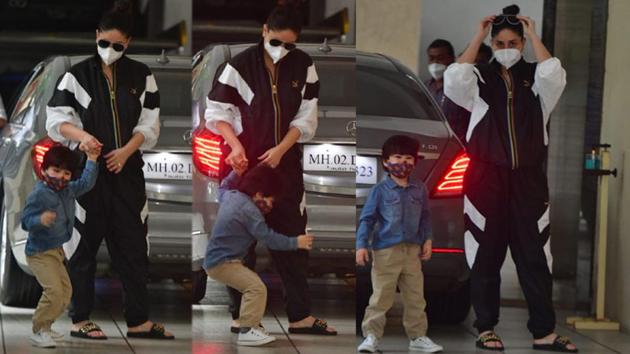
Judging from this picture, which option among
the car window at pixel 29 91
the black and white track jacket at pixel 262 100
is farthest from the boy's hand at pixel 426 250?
the car window at pixel 29 91

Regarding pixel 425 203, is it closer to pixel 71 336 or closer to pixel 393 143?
pixel 393 143

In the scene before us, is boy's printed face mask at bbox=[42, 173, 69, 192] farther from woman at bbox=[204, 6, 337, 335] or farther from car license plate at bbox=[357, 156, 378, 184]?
car license plate at bbox=[357, 156, 378, 184]

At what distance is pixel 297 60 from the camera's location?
5.06m

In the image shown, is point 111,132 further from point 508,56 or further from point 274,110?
point 508,56

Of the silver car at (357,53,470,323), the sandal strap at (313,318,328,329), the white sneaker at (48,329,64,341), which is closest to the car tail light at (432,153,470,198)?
the silver car at (357,53,470,323)

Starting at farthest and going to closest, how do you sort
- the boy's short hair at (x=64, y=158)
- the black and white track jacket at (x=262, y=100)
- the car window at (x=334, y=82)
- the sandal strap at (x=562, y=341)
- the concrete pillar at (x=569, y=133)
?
the concrete pillar at (x=569, y=133) < the sandal strap at (x=562, y=341) < the boy's short hair at (x=64, y=158) < the car window at (x=334, y=82) < the black and white track jacket at (x=262, y=100)

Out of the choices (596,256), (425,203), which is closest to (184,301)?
(425,203)

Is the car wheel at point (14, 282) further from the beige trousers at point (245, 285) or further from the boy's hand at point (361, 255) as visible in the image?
the boy's hand at point (361, 255)

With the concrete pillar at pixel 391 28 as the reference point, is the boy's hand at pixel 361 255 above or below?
below

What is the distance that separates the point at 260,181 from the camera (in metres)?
5.06

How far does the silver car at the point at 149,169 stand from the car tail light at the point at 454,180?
100cm

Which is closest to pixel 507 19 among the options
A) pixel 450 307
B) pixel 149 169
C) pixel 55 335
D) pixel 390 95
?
pixel 390 95

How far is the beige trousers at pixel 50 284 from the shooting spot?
5.44 metres

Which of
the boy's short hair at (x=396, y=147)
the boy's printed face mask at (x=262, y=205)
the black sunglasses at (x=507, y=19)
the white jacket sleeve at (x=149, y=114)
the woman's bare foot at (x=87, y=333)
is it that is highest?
the black sunglasses at (x=507, y=19)
